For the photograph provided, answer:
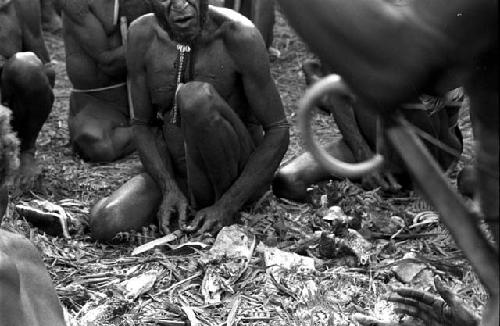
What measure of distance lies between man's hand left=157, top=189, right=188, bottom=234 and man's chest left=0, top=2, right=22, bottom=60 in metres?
1.52

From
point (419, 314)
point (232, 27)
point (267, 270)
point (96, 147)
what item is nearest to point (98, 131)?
point (96, 147)

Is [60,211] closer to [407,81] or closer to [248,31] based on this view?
[248,31]

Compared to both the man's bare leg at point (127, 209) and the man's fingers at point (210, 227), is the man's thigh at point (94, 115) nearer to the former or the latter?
the man's bare leg at point (127, 209)

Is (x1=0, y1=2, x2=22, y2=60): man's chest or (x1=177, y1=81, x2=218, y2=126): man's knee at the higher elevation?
(x1=177, y1=81, x2=218, y2=126): man's knee

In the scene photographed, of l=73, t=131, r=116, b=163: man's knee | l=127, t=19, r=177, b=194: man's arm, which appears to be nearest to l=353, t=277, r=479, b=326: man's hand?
l=127, t=19, r=177, b=194: man's arm

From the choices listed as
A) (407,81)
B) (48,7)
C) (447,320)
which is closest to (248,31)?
(447,320)

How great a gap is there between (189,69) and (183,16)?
1.22ft

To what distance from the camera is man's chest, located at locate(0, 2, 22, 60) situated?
5.84 m

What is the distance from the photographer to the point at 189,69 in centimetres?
482

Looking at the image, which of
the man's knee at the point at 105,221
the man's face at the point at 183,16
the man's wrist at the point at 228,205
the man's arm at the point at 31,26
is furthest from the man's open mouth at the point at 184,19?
the man's arm at the point at 31,26

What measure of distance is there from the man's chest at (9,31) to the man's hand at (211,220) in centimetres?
174

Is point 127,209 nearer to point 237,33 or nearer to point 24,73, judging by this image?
point 237,33

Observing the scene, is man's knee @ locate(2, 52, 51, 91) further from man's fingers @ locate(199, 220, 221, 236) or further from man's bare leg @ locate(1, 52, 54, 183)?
man's fingers @ locate(199, 220, 221, 236)

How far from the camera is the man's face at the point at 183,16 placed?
449cm
